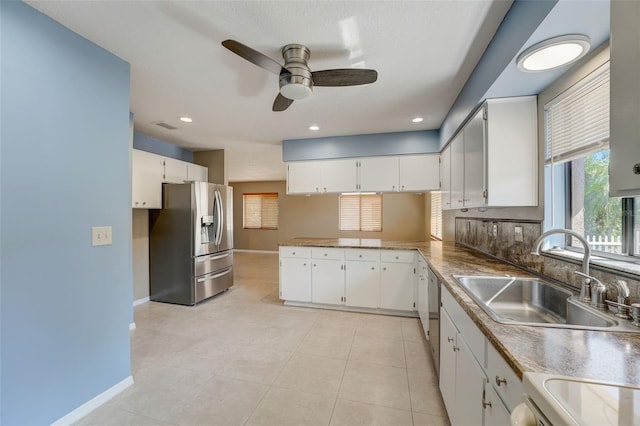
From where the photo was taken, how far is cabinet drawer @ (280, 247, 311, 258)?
11.7 ft

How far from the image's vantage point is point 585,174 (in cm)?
158

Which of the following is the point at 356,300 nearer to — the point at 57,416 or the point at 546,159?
the point at 546,159

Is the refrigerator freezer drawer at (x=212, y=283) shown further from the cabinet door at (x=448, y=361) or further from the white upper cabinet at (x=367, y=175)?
the cabinet door at (x=448, y=361)

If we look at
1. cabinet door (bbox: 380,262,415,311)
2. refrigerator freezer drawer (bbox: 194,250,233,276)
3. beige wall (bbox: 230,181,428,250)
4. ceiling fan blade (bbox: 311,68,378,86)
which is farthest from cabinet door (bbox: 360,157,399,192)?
beige wall (bbox: 230,181,428,250)

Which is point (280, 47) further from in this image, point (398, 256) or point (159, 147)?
point (159, 147)

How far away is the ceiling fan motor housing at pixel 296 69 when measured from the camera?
1.76 m

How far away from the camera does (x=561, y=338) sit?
92 cm

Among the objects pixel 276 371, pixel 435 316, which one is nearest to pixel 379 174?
pixel 435 316

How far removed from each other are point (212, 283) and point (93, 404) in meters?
2.24

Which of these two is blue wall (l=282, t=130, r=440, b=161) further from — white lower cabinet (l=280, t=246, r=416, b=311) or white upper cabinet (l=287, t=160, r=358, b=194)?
white lower cabinet (l=280, t=246, r=416, b=311)

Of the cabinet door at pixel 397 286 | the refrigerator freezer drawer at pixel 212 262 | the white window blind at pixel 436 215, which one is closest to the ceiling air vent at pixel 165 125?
the refrigerator freezer drawer at pixel 212 262

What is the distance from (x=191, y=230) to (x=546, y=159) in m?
3.86

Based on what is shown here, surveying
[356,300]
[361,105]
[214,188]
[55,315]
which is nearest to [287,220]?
[214,188]

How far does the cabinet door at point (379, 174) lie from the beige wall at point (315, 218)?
3091 millimetres
